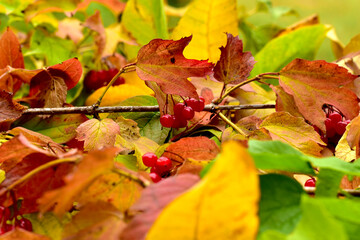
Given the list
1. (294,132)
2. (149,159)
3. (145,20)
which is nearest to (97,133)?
(149,159)

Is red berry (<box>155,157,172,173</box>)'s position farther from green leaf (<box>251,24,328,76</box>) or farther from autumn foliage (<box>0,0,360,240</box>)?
green leaf (<box>251,24,328,76</box>)

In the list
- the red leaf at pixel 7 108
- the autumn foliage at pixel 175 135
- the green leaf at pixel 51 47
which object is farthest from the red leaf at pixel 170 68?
the green leaf at pixel 51 47

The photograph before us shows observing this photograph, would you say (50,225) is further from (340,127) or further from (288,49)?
(288,49)

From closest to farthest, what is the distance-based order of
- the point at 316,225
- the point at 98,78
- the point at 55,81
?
the point at 316,225 → the point at 55,81 → the point at 98,78

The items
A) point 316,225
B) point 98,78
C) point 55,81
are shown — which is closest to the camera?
point 316,225

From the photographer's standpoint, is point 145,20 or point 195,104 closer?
point 195,104

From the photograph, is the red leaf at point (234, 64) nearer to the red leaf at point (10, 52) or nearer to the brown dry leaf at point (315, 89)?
the brown dry leaf at point (315, 89)

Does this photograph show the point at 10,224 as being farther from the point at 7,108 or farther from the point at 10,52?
the point at 10,52
